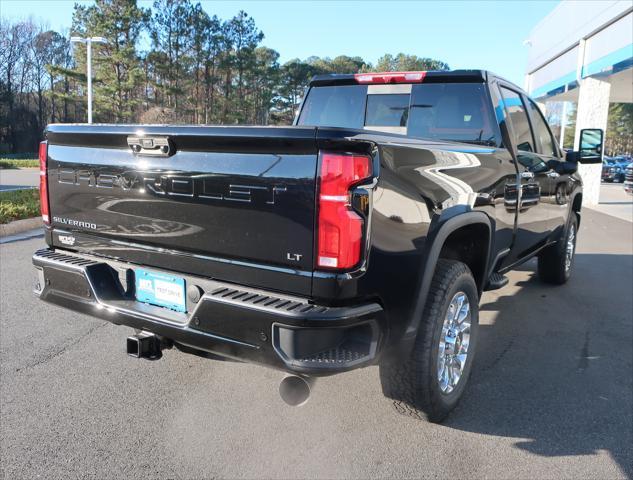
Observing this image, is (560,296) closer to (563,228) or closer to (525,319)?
(563,228)

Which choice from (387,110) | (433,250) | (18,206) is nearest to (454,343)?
(433,250)

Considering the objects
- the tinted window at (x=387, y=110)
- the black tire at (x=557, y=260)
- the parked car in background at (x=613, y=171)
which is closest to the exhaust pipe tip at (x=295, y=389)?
the tinted window at (x=387, y=110)

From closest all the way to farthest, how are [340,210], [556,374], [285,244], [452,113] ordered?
[340,210]
[285,244]
[556,374]
[452,113]

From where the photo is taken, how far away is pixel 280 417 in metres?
3.10

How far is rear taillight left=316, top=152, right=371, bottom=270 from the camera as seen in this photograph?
2.16 metres

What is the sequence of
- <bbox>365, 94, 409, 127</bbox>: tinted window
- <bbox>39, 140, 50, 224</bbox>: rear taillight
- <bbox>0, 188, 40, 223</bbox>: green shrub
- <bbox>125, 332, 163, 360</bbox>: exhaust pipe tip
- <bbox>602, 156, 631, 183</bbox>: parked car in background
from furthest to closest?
<bbox>602, 156, 631, 183</bbox>: parked car in background < <bbox>0, 188, 40, 223</bbox>: green shrub < <bbox>365, 94, 409, 127</bbox>: tinted window < <bbox>39, 140, 50, 224</bbox>: rear taillight < <bbox>125, 332, 163, 360</bbox>: exhaust pipe tip

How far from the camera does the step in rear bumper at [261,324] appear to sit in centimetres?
218

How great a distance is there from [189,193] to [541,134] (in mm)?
3886

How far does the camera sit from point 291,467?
2623mm

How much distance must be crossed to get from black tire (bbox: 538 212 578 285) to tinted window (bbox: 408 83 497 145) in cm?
246

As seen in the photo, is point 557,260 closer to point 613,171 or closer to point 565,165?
point 565,165

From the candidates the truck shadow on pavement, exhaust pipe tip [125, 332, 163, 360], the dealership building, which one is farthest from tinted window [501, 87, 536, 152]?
the dealership building

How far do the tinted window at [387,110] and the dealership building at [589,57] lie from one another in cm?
1364

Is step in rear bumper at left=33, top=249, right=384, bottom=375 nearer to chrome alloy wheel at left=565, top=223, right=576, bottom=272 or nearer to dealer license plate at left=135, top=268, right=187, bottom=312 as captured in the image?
dealer license plate at left=135, top=268, right=187, bottom=312
